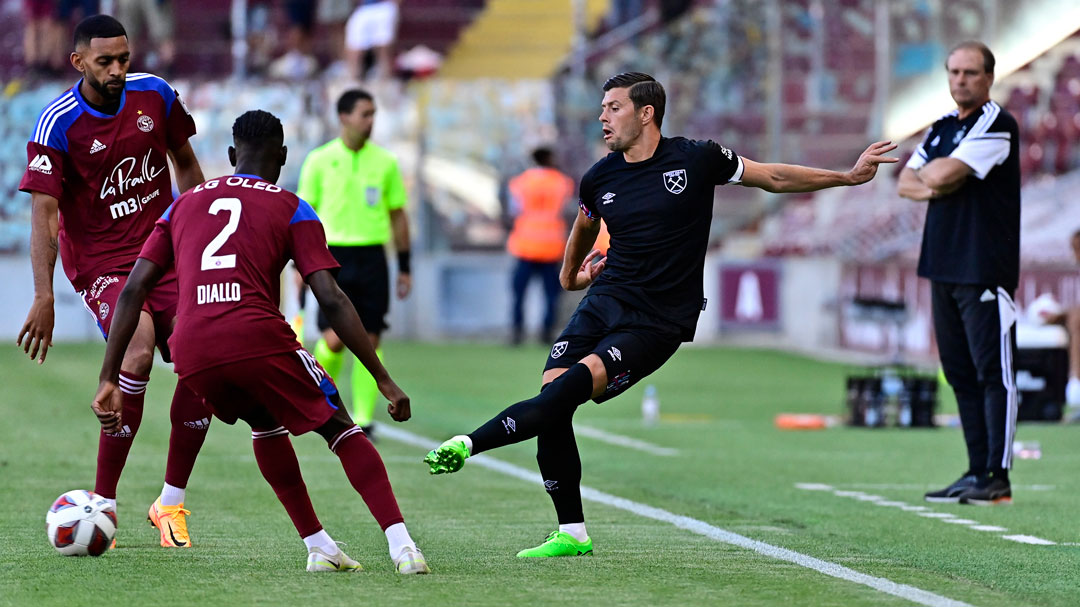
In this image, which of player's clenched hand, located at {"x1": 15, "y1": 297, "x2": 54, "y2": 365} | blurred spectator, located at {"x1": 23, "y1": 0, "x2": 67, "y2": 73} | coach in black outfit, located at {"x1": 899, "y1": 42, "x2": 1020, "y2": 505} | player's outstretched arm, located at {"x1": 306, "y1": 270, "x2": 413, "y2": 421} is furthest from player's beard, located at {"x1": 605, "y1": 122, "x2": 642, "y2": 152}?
blurred spectator, located at {"x1": 23, "y1": 0, "x2": 67, "y2": 73}

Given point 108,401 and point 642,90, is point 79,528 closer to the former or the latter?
point 108,401

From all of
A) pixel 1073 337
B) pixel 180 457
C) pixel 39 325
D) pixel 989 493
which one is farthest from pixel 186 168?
pixel 1073 337

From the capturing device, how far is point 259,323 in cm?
604

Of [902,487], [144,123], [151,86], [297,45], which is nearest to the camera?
[144,123]

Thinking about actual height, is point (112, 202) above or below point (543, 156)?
below

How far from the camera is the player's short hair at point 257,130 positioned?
6242 millimetres

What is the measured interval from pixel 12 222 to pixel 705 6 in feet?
31.7

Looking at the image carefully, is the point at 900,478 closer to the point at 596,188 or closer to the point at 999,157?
the point at 999,157

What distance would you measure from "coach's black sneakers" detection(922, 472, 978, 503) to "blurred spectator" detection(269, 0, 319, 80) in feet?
60.7

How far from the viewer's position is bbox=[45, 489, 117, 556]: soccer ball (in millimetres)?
6570

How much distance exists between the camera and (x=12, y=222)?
23844 mm

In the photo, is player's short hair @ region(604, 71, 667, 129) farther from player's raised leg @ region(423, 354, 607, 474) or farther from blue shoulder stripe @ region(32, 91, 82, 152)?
blue shoulder stripe @ region(32, 91, 82, 152)

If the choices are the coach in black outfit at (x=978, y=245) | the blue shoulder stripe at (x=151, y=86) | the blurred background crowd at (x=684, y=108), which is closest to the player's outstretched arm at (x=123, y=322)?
the blue shoulder stripe at (x=151, y=86)

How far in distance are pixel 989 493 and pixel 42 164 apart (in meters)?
4.79
